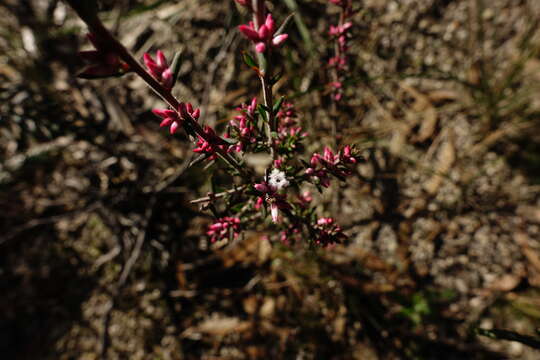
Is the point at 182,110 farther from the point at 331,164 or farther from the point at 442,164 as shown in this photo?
the point at 442,164

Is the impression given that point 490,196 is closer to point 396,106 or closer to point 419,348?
point 396,106

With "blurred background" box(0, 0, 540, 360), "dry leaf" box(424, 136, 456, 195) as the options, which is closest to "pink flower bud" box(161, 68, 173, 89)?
"blurred background" box(0, 0, 540, 360)

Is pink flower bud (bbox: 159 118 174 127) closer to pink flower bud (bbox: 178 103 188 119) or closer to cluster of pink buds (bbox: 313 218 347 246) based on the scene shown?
pink flower bud (bbox: 178 103 188 119)

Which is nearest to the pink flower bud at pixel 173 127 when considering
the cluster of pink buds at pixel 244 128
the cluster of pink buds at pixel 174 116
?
the cluster of pink buds at pixel 174 116

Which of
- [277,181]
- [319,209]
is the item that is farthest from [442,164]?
[277,181]

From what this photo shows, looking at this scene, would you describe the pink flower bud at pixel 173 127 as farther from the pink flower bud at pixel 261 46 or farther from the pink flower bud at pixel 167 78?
the pink flower bud at pixel 261 46
